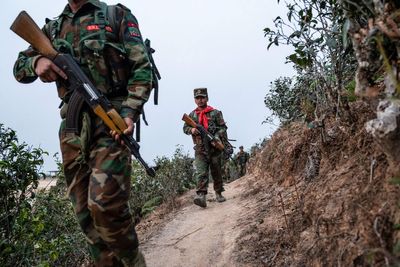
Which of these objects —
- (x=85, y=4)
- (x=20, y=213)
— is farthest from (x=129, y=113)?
(x=20, y=213)

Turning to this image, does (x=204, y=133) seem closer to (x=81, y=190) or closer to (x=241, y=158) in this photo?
(x=81, y=190)

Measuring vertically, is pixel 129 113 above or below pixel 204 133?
below

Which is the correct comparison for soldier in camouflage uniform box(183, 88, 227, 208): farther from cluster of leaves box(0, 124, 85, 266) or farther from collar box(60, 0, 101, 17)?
collar box(60, 0, 101, 17)

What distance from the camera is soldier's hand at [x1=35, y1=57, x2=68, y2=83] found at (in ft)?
9.08

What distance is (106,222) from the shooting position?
8.34 ft

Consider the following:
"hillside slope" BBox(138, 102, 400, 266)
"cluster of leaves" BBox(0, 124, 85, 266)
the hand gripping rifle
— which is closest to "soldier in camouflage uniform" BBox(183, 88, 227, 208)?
"hillside slope" BBox(138, 102, 400, 266)

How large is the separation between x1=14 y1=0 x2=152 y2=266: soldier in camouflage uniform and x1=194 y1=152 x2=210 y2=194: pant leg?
149 inches

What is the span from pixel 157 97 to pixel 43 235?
1890 millimetres

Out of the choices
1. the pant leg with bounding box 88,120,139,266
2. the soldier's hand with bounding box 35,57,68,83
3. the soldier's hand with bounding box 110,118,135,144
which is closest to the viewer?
the pant leg with bounding box 88,120,139,266

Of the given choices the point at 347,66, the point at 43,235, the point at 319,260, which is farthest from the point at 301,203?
the point at 43,235

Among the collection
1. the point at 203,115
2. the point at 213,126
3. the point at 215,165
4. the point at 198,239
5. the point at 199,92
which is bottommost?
the point at 198,239

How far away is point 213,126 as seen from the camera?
721 cm

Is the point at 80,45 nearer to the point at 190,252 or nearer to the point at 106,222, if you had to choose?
the point at 106,222

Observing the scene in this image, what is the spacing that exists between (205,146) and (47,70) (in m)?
4.27
